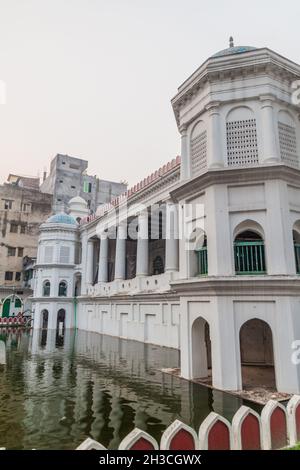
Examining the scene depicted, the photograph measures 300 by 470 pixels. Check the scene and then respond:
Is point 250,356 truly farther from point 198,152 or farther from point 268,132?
point 268,132

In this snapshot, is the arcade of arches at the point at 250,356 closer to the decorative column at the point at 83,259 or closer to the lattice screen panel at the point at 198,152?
the lattice screen panel at the point at 198,152

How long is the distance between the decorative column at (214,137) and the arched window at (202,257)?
2.89m

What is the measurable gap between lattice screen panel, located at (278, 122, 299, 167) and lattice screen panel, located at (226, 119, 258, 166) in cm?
105

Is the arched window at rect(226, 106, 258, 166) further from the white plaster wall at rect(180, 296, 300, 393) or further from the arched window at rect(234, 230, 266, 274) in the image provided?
the white plaster wall at rect(180, 296, 300, 393)

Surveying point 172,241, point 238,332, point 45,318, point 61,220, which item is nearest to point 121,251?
point 172,241

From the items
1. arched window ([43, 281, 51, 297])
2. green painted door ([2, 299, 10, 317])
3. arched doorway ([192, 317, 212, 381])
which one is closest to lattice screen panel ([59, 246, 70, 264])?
arched window ([43, 281, 51, 297])

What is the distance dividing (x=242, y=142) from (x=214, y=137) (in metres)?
1.05

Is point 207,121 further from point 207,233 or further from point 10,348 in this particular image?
point 10,348

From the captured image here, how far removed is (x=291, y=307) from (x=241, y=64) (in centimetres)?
875

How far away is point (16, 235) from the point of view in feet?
151

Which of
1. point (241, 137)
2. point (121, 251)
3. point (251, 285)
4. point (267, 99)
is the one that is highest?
point (267, 99)

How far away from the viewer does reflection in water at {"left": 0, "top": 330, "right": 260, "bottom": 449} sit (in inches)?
275

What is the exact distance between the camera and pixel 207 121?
40.4ft

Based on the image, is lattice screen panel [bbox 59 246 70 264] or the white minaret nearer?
the white minaret
